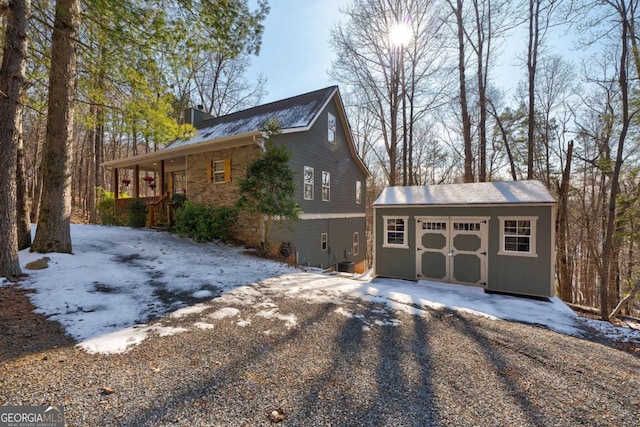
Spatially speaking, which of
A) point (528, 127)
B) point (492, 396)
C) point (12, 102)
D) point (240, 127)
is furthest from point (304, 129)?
point (528, 127)

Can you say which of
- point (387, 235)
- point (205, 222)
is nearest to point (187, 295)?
point (205, 222)

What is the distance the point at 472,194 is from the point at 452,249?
1764 mm

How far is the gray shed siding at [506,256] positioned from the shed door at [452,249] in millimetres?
150

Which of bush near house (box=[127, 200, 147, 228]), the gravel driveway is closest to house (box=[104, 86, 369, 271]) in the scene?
bush near house (box=[127, 200, 147, 228])

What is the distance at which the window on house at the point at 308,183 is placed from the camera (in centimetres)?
1151

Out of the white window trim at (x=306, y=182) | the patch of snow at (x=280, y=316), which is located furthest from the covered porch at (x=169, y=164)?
the patch of snow at (x=280, y=316)

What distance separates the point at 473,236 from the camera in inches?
312

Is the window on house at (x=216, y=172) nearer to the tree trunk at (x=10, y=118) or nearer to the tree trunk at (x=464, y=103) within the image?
the tree trunk at (x=10, y=118)

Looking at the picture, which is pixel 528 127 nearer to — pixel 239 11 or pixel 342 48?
pixel 342 48

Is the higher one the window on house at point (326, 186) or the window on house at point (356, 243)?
the window on house at point (326, 186)

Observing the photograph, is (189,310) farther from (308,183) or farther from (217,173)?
(308,183)

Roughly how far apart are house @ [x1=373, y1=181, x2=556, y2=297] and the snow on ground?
0.57 metres

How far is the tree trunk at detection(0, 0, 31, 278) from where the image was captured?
4523 mm

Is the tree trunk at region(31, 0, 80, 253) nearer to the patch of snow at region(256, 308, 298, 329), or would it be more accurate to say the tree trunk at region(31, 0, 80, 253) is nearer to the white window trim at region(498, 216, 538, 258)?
the patch of snow at region(256, 308, 298, 329)
